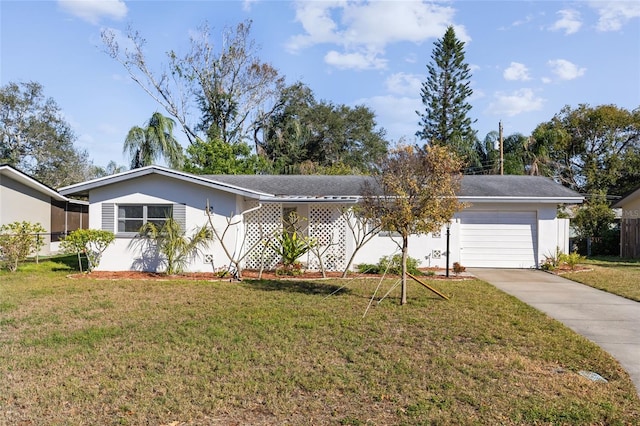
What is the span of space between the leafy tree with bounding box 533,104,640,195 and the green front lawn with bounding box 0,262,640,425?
89.8 ft

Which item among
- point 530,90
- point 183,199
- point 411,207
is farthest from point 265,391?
point 530,90

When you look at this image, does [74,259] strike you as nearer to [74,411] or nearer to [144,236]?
[144,236]

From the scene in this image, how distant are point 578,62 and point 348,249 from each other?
8.09 meters

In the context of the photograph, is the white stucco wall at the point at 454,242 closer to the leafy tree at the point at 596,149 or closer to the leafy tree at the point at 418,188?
the leafy tree at the point at 418,188

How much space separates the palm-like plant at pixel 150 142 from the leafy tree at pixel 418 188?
18069 millimetres

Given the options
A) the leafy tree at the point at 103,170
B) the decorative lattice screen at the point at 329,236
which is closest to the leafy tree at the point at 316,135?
the leafy tree at the point at 103,170

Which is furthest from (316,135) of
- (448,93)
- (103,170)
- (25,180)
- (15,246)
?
(103,170)

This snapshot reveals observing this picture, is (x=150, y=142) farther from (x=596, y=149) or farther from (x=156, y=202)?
(x=596, y=149)

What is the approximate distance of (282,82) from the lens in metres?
32.3

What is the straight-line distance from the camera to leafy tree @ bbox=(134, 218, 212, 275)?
12648 mm

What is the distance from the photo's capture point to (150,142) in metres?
23.3

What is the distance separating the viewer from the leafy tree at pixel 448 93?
32.1 m

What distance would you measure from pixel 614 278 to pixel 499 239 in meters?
3.39

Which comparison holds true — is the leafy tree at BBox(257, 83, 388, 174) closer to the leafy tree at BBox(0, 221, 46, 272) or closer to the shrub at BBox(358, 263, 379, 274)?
the shrub at BBox(358, 263, 379, 274)
